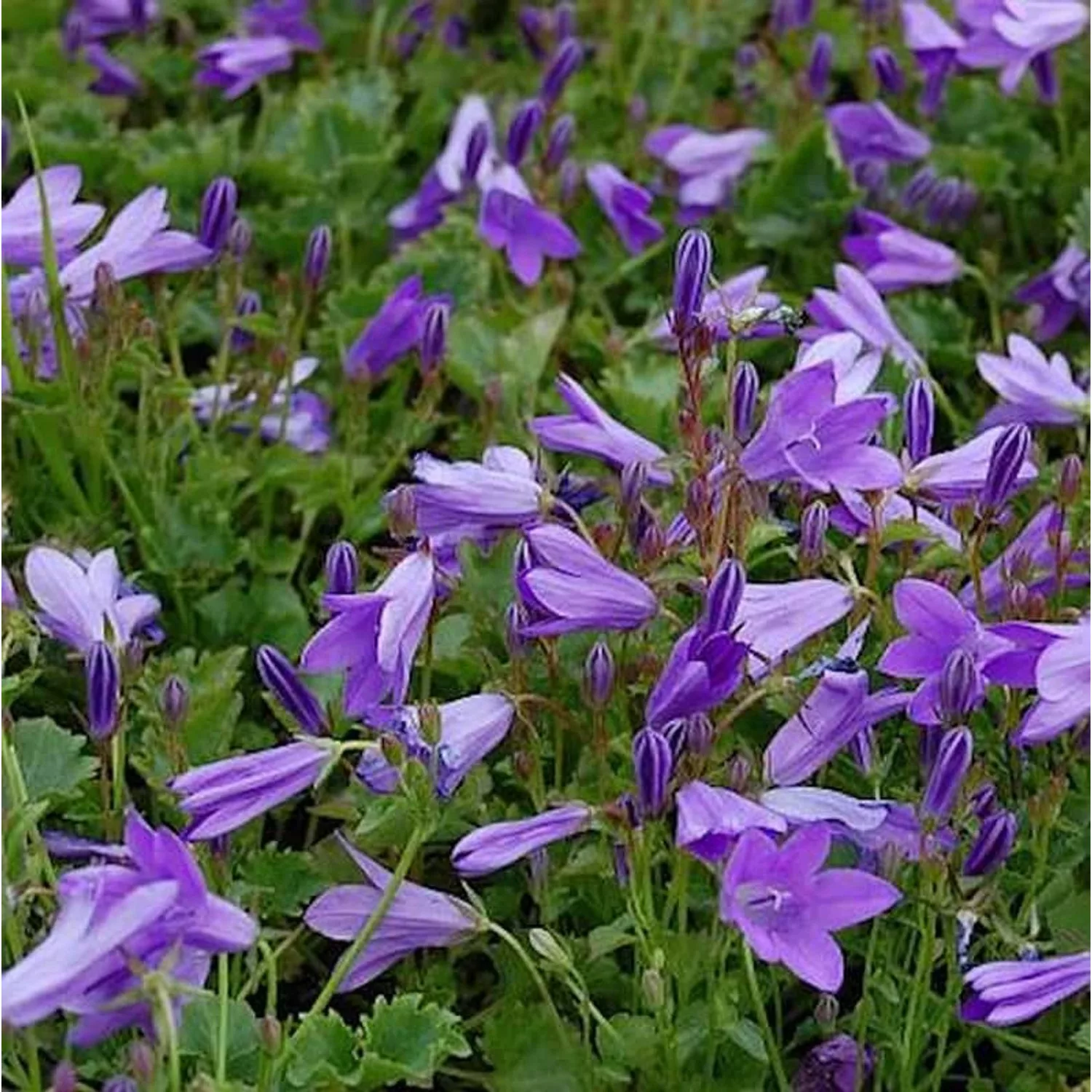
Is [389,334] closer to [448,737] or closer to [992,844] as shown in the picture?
[448,737]

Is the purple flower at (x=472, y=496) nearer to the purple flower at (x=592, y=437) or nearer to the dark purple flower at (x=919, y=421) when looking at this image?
the purple flower at (x=592, y=437)

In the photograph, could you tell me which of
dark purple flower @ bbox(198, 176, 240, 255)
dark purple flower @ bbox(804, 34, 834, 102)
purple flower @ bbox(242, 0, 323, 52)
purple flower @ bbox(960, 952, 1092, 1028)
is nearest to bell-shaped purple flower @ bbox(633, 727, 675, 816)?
purple flower @ bbox(960, 952, 1092, 1028)

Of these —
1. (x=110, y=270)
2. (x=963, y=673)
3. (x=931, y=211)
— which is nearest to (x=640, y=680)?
(x=963, y=673)

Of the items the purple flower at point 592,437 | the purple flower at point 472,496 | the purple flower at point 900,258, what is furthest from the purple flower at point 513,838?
the purple flower at point 900,258

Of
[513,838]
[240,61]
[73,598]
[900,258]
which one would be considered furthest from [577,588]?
[240,61]

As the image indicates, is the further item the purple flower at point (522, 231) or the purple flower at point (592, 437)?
the purple flower at point (522, 231)

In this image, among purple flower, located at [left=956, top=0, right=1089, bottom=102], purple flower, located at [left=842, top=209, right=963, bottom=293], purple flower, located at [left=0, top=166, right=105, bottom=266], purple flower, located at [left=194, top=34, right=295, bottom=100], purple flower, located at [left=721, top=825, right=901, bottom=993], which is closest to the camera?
purple flower, located at [left=721, top=825, right=901, bottom=993]

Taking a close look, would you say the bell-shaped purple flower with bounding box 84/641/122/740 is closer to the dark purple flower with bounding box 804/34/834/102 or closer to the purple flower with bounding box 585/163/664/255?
the purple flower with bounding box 585/163/664/255
